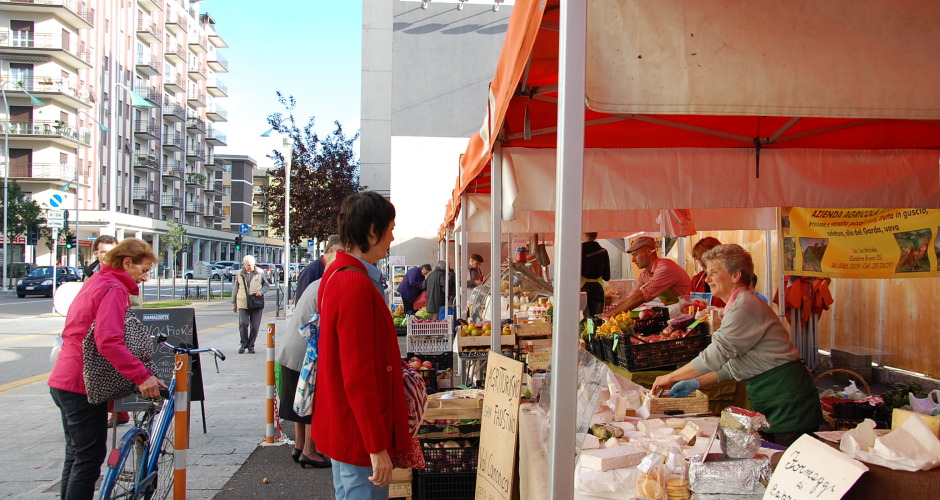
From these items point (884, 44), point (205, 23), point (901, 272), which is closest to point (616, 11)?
point (884, 44)

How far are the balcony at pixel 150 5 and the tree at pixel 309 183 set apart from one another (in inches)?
1829

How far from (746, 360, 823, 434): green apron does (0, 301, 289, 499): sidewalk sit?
4.07 m

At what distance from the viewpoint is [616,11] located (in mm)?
1903

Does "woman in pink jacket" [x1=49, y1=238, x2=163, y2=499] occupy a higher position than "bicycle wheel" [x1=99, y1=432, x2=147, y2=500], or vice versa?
"woman in pink jacket" [x1=49, y1=238, x2=163, y2=499]

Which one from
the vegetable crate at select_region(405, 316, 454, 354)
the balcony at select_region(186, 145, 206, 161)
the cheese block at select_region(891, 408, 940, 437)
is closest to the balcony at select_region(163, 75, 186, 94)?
the balcony at select_region(186, 145, 206, 161)

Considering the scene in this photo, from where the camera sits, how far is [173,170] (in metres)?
71.6

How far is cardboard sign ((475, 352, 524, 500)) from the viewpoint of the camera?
3.18 meters

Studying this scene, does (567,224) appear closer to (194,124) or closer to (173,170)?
(173,170)

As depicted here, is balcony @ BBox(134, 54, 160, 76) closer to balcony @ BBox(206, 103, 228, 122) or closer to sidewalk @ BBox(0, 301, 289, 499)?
balcony @ BBox(206, 103, 228, 122)

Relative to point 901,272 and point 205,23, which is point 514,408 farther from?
point 205,23

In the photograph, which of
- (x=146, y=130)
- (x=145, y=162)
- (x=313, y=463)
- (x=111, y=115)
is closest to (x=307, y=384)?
(x=313, y=463)

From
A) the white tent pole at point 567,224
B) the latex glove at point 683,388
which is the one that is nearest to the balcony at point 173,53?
the latex glove at point 683,388

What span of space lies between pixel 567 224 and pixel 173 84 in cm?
7705

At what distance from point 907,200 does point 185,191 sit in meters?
80.7
